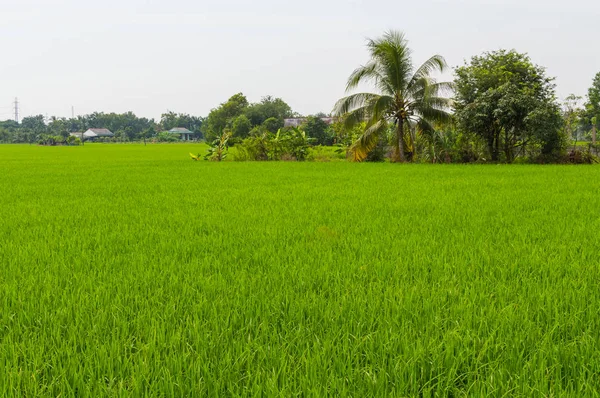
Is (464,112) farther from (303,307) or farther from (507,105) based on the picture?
(303,307)

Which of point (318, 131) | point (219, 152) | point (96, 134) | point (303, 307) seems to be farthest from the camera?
point (96, 134)

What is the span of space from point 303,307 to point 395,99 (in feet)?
52.1

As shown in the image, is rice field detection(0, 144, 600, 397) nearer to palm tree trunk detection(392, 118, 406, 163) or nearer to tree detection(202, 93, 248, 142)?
palm tree trunk detection(392, 118, 406, 163)

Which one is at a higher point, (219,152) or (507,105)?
(507,105)

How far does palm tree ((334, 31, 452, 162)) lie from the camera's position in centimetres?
1628

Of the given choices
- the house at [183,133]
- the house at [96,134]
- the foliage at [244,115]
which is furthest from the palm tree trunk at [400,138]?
the house at [96,134]

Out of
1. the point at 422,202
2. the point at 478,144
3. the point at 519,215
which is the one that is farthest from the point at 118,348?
the point at 478,144

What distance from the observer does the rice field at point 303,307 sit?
58.2 inches

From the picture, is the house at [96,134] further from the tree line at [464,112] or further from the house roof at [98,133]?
the tree line at [464,112]

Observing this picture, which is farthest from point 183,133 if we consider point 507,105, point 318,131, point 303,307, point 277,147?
point 303,307

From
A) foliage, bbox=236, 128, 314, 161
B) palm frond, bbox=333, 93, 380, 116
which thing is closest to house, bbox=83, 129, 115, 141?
foliage, bbox=236, 128, 314, 161

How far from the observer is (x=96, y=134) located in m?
95.9

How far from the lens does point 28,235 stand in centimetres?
417

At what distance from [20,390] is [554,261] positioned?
3.04m
